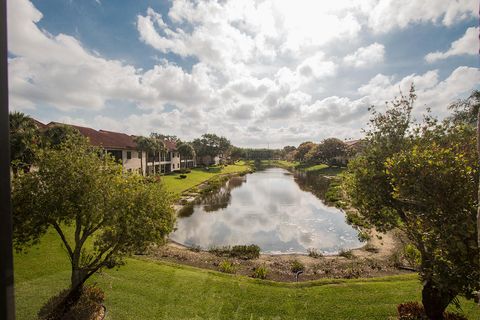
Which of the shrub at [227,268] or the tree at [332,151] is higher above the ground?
the tree at [332,151]

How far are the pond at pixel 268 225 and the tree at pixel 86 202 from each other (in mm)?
12563

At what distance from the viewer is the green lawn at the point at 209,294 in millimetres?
9961

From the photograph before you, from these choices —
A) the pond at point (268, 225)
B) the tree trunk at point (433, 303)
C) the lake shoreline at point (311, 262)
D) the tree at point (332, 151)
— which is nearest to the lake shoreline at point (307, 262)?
A: the lake shoreline at point (311, 262)

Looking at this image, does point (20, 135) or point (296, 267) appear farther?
point (20, 135)

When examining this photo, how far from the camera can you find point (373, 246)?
20.7 meters

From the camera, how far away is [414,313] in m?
9.12

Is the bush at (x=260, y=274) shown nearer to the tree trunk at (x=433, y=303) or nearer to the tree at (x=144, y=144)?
the tree trunk at (x=433, y=303)

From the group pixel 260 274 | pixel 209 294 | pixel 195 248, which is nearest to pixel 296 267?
pixel 260 274

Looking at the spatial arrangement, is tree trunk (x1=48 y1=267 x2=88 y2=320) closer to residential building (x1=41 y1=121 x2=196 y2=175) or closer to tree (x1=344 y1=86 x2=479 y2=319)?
tree (x1=344 y1=86 x2=479 y2=319)

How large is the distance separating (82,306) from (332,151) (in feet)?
286

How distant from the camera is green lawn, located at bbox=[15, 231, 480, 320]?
9961 mm

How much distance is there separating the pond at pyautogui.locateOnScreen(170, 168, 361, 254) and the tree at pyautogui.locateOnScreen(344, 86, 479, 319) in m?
12.4

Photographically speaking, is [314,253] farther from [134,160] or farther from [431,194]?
[134,160]

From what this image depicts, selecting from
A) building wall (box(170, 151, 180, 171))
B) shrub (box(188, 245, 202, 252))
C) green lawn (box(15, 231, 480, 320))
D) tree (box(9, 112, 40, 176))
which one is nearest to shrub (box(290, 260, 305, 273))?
green lawn (box(15, 231, 480, 320))
